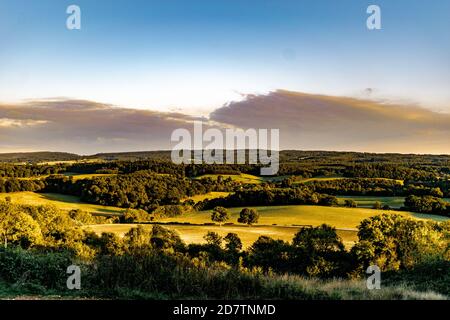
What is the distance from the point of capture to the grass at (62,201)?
81.1 meters

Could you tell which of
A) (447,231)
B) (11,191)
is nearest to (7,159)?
(11,191)

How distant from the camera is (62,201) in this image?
86.8 m

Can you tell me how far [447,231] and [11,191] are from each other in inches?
3436

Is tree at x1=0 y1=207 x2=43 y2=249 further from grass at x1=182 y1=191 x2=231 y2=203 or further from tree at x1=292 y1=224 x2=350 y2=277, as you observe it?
grass at x1=182 y1=191 x2=231 y2=203

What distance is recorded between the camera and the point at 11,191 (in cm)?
9219

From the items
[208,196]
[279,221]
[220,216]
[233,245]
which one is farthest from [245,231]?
[208,196]

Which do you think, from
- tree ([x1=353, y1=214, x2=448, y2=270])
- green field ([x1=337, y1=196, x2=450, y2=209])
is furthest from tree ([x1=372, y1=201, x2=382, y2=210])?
tree ([x1=353, y1=214, x2=448, y2=270])

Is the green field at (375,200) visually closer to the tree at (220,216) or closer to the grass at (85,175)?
the tree at (220,216)

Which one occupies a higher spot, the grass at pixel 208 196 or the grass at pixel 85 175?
the grass at pixel 85 175

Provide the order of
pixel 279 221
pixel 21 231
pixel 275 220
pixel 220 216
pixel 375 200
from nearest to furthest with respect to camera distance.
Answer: pixel 21 231, pixel 279 221, pixel 275 220, pixel 220 216, pixel 375 200

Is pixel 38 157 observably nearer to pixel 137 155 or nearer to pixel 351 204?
pixel 137 155

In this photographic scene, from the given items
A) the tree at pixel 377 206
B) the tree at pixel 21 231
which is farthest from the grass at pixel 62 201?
the tree at pixel 21 231

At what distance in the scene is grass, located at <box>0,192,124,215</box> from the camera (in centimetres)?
8112
